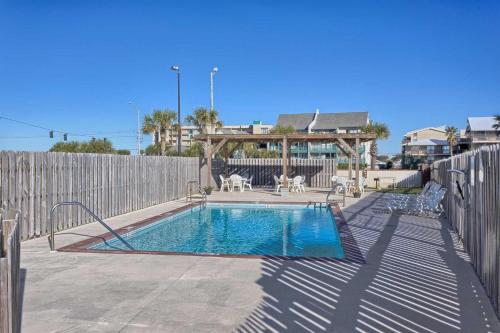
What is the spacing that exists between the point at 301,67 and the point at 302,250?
21165 millimetres

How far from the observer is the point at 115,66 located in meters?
30.8

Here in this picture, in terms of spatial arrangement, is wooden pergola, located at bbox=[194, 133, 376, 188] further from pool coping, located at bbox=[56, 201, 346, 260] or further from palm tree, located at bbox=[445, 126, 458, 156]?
palm tree, located at bbox=[445, 126, 458, 156]

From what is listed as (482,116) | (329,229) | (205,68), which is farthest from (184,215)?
(482,116)

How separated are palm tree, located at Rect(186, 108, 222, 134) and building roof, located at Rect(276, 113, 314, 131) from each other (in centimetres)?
3663

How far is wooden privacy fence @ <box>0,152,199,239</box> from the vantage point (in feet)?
25.6

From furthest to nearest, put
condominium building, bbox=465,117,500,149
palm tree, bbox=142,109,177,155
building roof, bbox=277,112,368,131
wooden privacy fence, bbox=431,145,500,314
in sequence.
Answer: building roof, bbox=277,112,368,131
condominium building, bbox=465,117,500,149
palm tree, bbox=142,109,177,155
wooden privacy fence, bbox=431,145,500,314

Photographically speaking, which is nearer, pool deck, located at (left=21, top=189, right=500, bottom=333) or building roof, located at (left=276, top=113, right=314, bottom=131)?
pool deck, located at (left=21, top=189, right=500, bottom=333)

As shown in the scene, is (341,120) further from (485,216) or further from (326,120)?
(485,216)

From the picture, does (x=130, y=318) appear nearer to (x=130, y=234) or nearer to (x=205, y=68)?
(x=130, y=234)

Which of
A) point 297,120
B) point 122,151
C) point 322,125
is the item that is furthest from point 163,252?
point 297,120

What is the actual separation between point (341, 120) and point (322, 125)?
129 inches

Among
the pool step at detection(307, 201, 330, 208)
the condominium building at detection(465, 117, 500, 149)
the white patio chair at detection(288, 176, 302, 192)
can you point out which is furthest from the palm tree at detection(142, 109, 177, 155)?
the condominium building at detection(465, 117, 500, 149)

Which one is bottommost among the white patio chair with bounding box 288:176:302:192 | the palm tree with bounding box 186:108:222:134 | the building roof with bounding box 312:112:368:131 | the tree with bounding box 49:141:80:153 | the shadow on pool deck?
the shadow on pool deck

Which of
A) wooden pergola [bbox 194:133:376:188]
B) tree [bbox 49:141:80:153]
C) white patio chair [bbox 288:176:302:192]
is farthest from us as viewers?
tree [bbox 49:141:80:153]
